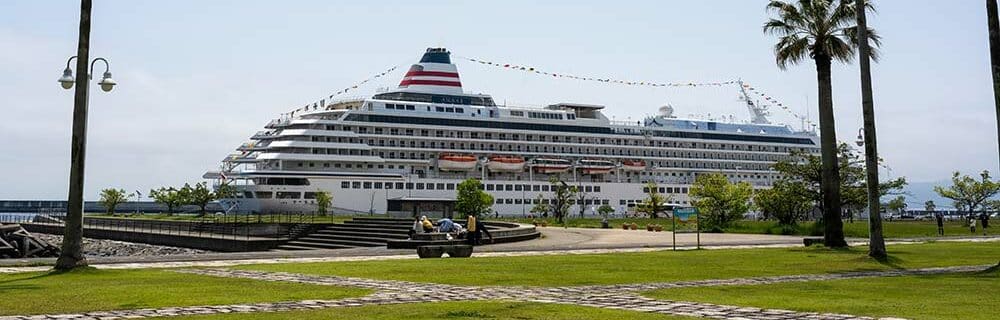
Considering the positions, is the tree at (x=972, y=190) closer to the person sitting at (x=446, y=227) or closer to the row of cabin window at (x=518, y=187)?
the row of cabin window at (x=518, y=187)

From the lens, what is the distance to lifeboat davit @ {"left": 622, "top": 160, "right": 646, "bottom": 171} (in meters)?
98.7

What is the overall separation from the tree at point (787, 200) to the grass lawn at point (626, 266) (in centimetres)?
2181

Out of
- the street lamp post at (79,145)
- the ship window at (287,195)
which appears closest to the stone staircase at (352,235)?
the street lamp post at (79,145)

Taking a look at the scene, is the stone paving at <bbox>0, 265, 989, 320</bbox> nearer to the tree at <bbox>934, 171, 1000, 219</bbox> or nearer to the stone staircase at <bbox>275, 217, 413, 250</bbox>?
the stone staircase at <bbox>275, 217, 413, 250</bbox>

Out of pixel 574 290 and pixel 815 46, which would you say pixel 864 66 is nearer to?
pixel 815 46

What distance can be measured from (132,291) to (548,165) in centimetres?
8047

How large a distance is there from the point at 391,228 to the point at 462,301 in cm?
2713

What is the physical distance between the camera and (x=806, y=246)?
29406 mm

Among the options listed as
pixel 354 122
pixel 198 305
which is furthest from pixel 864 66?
pixel 354 122

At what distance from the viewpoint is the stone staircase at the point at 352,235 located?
118ft

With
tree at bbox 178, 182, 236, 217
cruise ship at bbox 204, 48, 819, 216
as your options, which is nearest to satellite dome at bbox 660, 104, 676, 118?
cruise ship at bbox 204, 48, 819, 216

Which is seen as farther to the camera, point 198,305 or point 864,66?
point 864,66

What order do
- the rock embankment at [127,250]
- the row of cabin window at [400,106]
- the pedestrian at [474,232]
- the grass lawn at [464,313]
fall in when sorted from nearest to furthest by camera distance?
the grass lawn at [464,313]
the pedestrian at [474,232]
the rock embankment at [127,250]
the row of cabin window at [400,106]

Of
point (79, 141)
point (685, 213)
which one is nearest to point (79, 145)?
point (79, 141)
